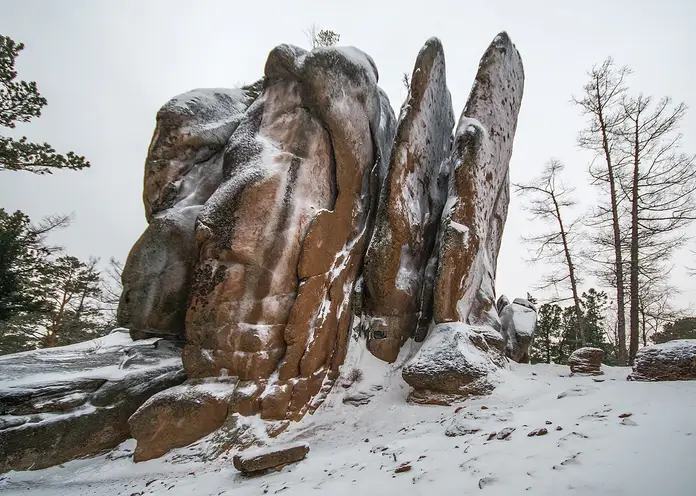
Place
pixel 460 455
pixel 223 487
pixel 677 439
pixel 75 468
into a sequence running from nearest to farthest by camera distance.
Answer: pixel 677 439
pixel 460 455
pixel 223 487
pixel 75 468

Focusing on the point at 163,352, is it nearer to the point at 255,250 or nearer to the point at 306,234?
the point at 255,250

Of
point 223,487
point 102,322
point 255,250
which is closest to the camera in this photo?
point 223,487

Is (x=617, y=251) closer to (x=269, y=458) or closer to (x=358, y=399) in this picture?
(x=358, y=399)

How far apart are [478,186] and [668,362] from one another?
5.26 m

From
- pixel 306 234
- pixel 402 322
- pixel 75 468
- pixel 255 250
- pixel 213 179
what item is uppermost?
pixel 213 179

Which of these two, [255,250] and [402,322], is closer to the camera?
[255,250]

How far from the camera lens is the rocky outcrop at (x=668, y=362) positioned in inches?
204

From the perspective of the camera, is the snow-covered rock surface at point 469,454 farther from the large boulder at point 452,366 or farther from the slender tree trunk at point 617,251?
the slender tree trunk at point 617,251

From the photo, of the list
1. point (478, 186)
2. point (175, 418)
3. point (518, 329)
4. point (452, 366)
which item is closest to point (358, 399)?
point (452, 366)

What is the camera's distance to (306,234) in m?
7.73

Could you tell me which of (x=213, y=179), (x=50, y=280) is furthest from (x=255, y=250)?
(x=50, y=280)

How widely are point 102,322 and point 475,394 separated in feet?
71.4

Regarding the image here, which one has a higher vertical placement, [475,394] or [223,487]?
[475,394]

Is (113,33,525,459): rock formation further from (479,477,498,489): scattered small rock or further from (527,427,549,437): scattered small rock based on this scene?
(479,477,498,489): scattered small rock
